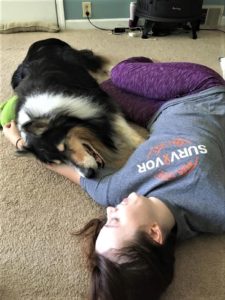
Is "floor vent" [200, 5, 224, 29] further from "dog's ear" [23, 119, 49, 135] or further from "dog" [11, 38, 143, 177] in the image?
"dog's ear" [23, 119, 49, 135]

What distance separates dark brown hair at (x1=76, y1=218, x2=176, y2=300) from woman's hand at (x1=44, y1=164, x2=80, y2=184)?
1.43 feet

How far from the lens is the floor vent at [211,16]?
2846 mm

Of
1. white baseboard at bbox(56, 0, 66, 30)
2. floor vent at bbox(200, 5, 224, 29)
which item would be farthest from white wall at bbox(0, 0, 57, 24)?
floor vent at bbox(200, 5, 224, 29)

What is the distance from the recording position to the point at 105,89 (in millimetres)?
1914

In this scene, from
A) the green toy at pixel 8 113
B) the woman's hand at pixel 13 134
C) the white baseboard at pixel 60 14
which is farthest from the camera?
the white baseboard at pixel 60 14

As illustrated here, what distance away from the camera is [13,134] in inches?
64.8

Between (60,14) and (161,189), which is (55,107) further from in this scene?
(60,14)

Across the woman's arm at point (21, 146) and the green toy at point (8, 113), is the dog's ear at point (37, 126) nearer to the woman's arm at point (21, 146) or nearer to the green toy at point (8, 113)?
the woman's arm at point (21, 146)

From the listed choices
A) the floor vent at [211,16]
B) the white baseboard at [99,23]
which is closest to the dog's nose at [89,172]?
the white baseboard at [99,23]

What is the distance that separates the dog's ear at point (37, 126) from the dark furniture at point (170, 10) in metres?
1.63

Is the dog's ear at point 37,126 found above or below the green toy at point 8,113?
above

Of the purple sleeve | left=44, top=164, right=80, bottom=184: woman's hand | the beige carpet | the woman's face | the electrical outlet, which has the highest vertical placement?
the electrical outlet

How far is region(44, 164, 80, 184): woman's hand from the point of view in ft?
4.66

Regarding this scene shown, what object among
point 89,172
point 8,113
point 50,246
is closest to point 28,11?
point 8,113
